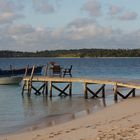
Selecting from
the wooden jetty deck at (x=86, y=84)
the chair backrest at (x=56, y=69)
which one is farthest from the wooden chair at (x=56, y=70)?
the wooden jetty deck at (x=86, y=84)

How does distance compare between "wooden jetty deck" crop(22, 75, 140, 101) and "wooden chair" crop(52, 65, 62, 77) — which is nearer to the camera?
"wooden jetty deck" crop(22, 75, 140, 101)

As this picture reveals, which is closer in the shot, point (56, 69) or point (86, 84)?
point (86, 84)

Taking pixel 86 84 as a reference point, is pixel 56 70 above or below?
above

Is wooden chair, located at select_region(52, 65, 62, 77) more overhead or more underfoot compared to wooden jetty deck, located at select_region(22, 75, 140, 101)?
more overhead

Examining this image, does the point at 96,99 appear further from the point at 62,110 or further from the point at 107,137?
the point at 107,137

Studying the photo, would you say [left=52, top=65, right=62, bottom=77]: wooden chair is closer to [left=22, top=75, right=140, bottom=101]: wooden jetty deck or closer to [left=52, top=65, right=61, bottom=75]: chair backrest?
[left=52, top=65, right=61, bottom=75]: chair backrest

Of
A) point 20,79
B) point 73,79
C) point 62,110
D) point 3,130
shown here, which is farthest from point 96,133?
point 20,79

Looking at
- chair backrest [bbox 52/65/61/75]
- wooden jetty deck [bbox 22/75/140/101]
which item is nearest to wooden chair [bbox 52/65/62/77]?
chair backrest [bbox 52/65/61/75]

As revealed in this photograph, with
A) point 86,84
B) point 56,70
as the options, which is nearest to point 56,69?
point 56,70

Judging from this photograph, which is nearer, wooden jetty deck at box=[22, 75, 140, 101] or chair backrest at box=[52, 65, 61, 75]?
wooden jetty deck at box=[22, 75, 140, 101]

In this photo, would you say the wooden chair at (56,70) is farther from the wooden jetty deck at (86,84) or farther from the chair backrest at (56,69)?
the wooden jetty deck at (86,84)

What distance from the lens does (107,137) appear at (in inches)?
511

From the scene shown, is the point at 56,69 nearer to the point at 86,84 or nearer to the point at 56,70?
the point at 56,70

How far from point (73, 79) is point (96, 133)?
16577 mm
